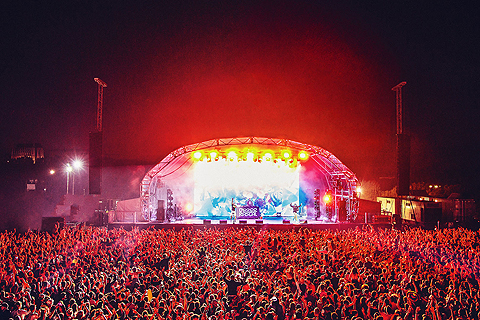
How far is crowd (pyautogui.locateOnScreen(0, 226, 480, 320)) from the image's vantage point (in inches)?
201

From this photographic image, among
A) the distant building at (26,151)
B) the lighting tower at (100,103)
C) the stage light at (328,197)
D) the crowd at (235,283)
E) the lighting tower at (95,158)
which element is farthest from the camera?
the distant building at (26,151)

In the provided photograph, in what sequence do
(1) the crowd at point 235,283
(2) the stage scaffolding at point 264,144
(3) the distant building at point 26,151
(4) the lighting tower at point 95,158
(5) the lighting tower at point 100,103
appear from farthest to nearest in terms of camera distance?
1. (3) the distant building at point 26,151
2. (2) the stage scaffolding at point 264,144
3. (5) the lighting tower at point 100,103
4. (4) the lighting tower at point 95,158
5. (1) the crowd at point 235,283

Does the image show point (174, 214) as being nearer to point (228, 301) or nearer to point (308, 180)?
point (308, 180)

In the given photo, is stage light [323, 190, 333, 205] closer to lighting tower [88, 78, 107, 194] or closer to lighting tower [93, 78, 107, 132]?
lighting tower [88, 78, 107, 194]

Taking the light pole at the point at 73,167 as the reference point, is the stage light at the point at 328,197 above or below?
below

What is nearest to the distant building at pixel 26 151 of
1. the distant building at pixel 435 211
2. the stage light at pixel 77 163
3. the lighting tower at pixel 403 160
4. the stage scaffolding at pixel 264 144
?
the stage light at pixel 77 163

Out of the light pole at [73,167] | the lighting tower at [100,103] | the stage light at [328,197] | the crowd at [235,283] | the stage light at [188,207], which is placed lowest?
the crowd at [235,283]

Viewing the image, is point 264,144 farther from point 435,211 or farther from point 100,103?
point 435,211

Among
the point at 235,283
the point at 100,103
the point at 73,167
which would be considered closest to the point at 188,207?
the point at 100,103

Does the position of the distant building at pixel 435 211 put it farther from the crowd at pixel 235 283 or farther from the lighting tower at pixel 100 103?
the lighting tower at pixel 100 103

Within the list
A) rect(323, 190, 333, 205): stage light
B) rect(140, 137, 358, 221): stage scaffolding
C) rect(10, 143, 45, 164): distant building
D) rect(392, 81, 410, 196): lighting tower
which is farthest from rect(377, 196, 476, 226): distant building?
rect(10, 143, 45, 164): distant building

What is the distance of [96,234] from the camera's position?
40.9ft

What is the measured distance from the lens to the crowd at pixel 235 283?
5098 millimetres

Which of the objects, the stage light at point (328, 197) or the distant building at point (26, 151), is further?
the distant building at point (26, 151)
